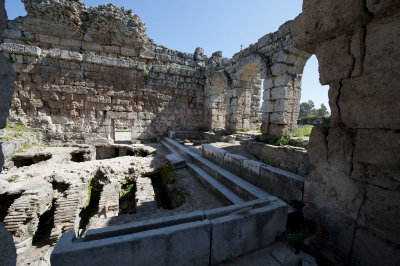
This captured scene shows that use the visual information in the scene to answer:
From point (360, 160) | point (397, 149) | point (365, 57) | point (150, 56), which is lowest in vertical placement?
point (360, 160)

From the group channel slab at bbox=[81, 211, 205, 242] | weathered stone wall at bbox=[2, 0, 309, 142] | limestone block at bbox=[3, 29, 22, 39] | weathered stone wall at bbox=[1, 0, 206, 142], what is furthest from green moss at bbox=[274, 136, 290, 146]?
limestone block at bbox=[3, 29, 22, 39]

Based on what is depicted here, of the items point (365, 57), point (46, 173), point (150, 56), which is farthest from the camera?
point (150, 56)

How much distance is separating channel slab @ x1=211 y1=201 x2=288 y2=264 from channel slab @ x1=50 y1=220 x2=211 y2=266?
0.12 meters

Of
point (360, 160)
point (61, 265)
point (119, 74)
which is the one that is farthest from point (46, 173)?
point (360, 160)

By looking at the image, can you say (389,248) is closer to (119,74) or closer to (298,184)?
(298,184)

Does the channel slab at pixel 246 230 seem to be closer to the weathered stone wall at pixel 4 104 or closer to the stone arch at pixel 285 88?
the weathered stone wall at pixel 4 104

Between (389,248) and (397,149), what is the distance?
2.91 feet

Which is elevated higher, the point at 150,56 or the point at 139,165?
the point at 150,56

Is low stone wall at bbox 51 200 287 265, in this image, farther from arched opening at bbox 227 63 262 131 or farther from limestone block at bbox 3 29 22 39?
limestone block at bbox 3 29 22 39

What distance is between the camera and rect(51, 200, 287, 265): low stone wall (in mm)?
1558

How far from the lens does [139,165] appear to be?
20.7 ft

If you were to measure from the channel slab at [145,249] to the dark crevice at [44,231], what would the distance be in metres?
2.78

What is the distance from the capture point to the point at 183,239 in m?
1.79

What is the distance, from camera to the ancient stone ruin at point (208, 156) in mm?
1620
